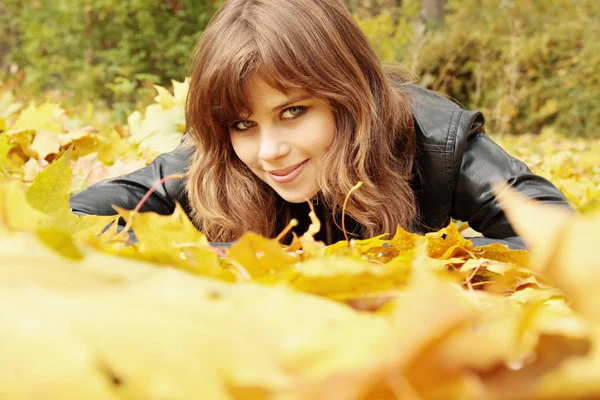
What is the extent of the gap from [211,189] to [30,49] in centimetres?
491

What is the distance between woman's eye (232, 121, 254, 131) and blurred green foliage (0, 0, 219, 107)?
3481 mm

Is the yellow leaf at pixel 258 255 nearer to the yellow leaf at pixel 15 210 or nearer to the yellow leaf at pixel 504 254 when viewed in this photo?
the yellow leaf at pixel 15 210

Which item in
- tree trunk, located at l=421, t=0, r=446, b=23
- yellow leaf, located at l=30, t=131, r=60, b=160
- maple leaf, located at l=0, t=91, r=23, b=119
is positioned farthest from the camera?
tree trunk, located at l=421, t=0, r=446, b=23

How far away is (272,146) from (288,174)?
15 centimetres

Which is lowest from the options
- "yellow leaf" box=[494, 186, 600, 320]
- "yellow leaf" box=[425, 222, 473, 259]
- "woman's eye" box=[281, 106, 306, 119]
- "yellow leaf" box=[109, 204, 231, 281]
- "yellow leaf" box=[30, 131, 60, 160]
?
"yellow leaf" box=[30, 131, 60, 160]

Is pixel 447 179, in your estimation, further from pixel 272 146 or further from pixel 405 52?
pixel 405 52

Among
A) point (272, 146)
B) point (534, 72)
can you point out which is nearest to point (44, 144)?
point (272, 146)

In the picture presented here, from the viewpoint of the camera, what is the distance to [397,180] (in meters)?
1.91

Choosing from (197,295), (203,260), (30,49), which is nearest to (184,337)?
(197,295)

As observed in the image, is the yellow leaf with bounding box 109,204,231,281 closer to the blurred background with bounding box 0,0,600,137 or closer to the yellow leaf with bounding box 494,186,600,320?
the yellow leaf with bounding box 494,186,600,320

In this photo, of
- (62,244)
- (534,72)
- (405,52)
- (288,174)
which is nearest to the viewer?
(62,244)

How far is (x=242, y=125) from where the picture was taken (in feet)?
5.85

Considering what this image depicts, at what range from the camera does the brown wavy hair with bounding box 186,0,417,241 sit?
5.40 ft

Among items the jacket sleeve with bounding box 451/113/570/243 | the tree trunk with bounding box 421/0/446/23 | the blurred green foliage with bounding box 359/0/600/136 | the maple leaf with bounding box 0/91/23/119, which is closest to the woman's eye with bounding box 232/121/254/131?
the jacket sleeve with bounding box 451/113/570/243
